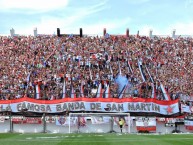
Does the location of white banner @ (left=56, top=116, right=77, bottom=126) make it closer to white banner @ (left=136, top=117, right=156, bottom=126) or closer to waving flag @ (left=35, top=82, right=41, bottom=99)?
waving flag @ (left=35, top=82, right=41, bottom=99)

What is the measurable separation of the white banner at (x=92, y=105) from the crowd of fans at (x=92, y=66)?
1276 mm

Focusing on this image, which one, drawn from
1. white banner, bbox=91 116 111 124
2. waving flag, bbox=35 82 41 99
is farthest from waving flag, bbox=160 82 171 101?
waving flag, bbox=35 82 41 99

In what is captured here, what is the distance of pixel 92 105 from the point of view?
37.5 meters

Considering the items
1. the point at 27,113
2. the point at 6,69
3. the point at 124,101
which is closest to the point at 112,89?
the point at 124,101

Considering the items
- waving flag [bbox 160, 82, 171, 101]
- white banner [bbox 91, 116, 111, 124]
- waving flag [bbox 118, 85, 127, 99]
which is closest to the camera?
white banner [bbox 91, 116, 111, 124]

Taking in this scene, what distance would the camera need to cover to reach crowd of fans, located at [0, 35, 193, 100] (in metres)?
40.6

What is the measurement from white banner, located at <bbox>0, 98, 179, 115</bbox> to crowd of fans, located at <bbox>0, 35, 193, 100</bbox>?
128 cm

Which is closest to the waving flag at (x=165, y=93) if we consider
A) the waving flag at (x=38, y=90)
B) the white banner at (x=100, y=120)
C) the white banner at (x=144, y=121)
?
the white banner at (x=144, y=121)

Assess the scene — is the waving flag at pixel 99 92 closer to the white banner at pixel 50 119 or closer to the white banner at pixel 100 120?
the white banner at pixel 100 120

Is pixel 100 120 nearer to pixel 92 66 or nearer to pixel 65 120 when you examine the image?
pixel 65 120

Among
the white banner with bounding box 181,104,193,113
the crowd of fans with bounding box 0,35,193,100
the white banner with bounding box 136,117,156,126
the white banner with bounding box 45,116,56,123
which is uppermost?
the crowd of fans with bounding box 0,35,193,100

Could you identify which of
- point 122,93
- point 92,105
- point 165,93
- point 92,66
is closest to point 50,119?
point 92,105

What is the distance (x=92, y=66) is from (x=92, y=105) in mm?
9952

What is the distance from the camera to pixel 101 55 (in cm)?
4900
